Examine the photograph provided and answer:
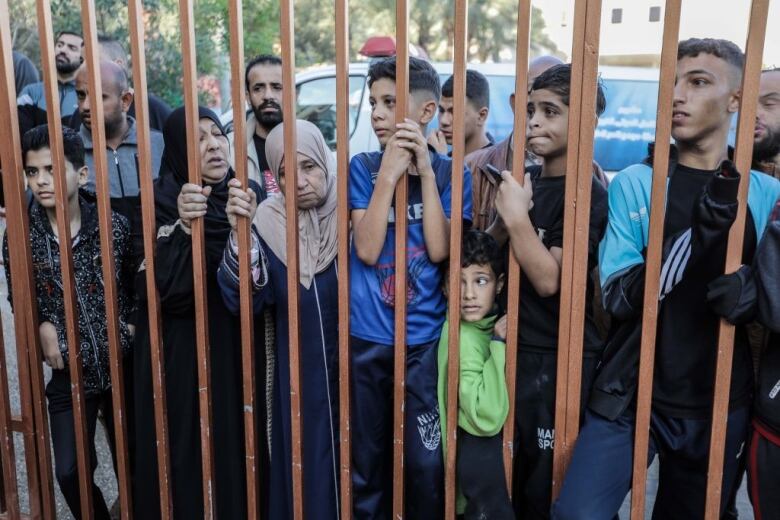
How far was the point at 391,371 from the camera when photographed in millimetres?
2143

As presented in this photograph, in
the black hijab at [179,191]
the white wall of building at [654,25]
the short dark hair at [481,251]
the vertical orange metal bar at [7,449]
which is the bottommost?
the vertical orange metal bar at [7,449]

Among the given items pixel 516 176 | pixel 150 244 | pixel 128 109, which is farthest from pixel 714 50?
pixel 128 109

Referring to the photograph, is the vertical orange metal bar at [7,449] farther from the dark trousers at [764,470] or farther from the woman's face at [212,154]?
the dark trousers at [764,470]

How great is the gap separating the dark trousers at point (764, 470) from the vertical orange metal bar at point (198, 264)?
4.85 feet

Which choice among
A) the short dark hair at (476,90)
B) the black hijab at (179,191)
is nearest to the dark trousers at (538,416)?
the black hijab at (179,191)

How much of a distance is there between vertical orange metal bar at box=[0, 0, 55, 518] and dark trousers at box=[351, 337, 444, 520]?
1.04m

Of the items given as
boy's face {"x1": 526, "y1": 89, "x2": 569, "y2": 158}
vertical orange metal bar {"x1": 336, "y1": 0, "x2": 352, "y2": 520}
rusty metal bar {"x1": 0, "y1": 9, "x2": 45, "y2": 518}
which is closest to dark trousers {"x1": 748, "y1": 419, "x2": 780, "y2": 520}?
boy's face {"x1": 526, "y1": 89, "x2": 569, "y2": 158}

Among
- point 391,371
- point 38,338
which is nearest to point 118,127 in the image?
point 38,338

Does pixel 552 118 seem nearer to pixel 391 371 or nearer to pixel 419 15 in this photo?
pixel 391 371

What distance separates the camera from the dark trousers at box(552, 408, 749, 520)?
1831mm

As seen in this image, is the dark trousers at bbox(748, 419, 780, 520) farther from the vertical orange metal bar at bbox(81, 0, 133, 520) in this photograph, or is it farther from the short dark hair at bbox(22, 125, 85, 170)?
the short dark hair at bbox(22, 125, 85, 170)

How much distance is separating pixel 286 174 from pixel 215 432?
931 millimetres

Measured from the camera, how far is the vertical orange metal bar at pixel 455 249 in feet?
5.76

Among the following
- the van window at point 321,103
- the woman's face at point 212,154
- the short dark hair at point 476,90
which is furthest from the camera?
the van window at point 321,103
